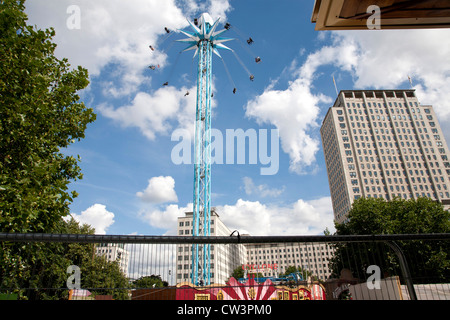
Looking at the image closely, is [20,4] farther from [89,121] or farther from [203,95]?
[203,95]

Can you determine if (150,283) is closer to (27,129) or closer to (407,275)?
(407,275)

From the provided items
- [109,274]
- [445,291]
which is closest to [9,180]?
[109,274]

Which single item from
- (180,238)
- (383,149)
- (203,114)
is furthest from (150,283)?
(383,149)

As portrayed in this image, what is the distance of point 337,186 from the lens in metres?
102

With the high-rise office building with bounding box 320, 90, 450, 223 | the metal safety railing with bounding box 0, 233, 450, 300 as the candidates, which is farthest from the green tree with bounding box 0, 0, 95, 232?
the high-rise office building with bounding box 320, 90, 450, 223

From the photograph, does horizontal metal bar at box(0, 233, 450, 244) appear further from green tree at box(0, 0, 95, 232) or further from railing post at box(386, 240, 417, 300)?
green tree at box(0, 0, 95, 232)

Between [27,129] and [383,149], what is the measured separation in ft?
372

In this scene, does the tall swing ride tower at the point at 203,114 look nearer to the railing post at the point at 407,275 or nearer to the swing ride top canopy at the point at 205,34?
the swing ride top canopy at the point at 205,34

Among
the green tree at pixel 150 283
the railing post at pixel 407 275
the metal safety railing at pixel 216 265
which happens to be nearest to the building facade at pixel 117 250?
the metal safety railing at pixel 216 265

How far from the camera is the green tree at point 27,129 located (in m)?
7.48

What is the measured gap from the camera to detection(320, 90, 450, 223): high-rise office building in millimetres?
91125

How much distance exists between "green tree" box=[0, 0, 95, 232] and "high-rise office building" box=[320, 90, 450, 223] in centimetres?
9504

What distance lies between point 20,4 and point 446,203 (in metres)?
110

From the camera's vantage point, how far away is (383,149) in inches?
3883
